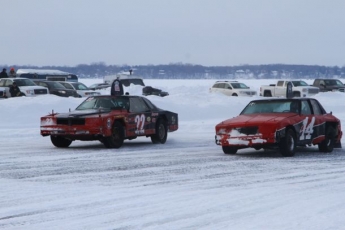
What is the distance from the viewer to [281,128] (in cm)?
1606

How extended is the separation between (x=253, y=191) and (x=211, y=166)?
351 centimetres

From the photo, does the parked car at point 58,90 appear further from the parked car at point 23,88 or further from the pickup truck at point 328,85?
the pickup truck at point 328,85

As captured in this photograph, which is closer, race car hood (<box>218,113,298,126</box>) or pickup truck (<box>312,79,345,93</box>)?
race car hood (<box>218,113,298,126</box>)

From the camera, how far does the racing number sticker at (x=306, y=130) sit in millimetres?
16859

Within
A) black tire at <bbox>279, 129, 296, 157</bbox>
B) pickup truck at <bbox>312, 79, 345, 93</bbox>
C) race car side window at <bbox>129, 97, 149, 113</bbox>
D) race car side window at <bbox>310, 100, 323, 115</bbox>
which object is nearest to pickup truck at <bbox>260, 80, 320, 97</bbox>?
pickup truck at <bbox>312, 79, 345, 93</bbox>

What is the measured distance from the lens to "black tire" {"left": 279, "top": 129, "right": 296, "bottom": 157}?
635 inches

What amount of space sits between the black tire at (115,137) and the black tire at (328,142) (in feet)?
15.8

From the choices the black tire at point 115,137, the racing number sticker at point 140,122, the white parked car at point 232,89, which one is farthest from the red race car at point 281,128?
the white parked car at point 232,89

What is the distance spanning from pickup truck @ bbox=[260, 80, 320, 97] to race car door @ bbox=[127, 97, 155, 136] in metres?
33.6

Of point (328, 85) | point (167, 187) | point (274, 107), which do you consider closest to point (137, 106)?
point (274, 107)

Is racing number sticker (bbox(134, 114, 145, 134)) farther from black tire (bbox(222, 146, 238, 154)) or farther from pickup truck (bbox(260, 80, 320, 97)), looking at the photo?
pickup truck (bbox(260, 80, 320, 97))

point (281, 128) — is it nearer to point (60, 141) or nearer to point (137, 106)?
point (137, 106)

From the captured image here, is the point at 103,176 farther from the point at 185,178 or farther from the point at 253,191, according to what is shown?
the point at 253,191

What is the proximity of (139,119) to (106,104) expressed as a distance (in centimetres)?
92
